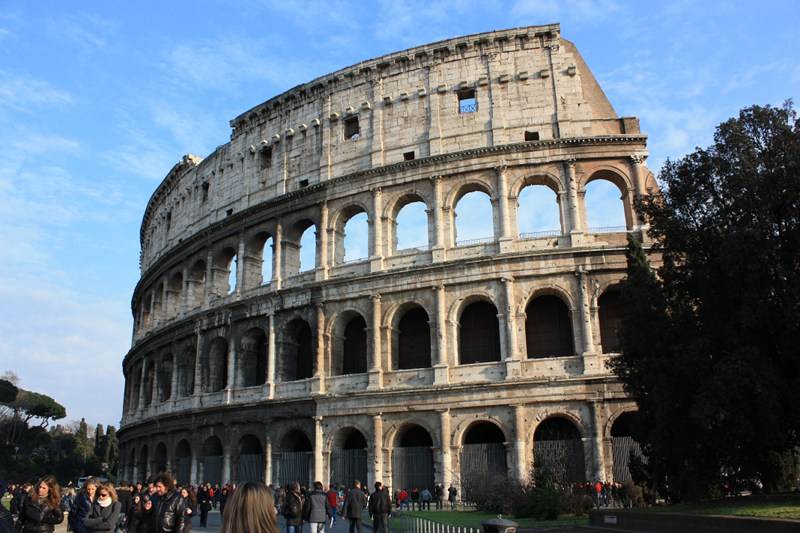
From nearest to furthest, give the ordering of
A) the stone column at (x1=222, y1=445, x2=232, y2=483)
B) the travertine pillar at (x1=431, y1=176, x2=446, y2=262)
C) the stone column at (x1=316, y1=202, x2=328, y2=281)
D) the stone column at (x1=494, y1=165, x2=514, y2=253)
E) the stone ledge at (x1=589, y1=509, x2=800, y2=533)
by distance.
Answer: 1. the stone ledge at (x1=589, y1=509, x2=800, y2=533)
2. the stone column at (x1=494, y1=165, x2=514, y2=253)
3. the travertine pillar at (x1=431, y1=176, x2=446, y2=262)
4. the stone column at (x1=316, y1=202, x2=328, y2=281)
5. the stone column at (x1=222, y1=445, x2=232, y2=483)

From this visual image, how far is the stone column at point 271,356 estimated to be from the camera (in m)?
25.1

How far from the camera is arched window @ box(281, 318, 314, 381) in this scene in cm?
2558

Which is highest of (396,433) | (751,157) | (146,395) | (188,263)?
(188,263)

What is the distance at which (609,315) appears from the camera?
22.2m

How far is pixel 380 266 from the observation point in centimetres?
2411

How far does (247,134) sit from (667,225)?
20.3 meters

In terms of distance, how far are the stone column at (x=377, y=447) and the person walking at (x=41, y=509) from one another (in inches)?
613

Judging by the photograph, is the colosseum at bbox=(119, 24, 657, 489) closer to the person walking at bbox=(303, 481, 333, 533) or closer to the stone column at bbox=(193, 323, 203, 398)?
the stone column at bbox=(193, 323, 203, 398)

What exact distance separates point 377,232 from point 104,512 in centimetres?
1808

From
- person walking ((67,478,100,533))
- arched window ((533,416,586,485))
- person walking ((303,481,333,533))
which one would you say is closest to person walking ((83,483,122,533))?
person walking ((67,478,100,533))

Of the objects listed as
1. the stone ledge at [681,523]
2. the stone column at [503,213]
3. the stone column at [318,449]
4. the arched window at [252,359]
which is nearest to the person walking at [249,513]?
the stone ledge at [681,523]

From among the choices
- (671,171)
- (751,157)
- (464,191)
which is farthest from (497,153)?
(751,157)

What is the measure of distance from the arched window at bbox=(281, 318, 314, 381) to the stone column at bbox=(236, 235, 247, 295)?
326cm

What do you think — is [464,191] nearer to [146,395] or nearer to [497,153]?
[497,153]
